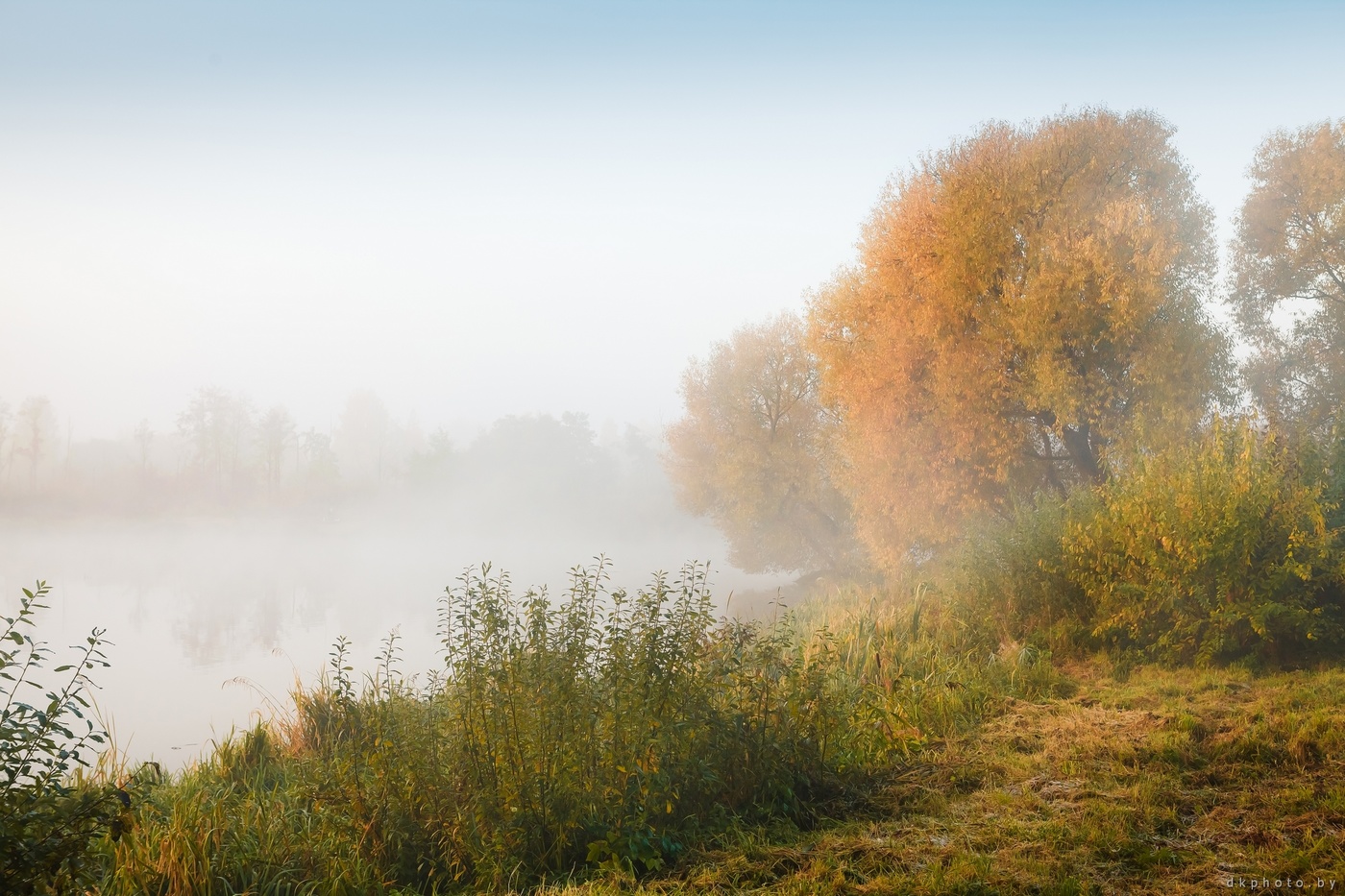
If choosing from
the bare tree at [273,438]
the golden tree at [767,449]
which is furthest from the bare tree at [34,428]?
the golden tree at [767,449]

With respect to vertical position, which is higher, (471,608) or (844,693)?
(471,608)

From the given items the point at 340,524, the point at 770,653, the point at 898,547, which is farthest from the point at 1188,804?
the point at 340,524

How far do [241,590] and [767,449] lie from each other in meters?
18.7

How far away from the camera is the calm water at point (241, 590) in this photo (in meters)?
13.6

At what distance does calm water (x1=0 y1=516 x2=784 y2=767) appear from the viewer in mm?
13609

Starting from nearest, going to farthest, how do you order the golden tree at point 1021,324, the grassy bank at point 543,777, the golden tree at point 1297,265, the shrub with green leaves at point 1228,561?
the grassy bank at point 543,777
the shrub with green leaves at point 1228,561
the golden tree at point 1021,324
the golden tree at point 1297,265

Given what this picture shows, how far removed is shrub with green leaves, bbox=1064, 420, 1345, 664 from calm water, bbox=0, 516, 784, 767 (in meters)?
9.43

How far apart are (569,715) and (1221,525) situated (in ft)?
23.8

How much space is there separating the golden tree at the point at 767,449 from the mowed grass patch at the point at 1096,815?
1969 cm

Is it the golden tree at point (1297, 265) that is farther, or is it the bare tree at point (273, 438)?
the bare tree at point (273, 438)

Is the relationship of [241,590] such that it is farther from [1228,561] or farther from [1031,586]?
[1228,561]

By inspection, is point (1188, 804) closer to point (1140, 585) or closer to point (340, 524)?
point (1140, 585)

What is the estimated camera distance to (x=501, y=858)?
468 cm

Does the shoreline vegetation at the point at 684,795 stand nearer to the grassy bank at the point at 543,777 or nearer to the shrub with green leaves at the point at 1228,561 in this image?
the grassy bank at the point at 543,777
